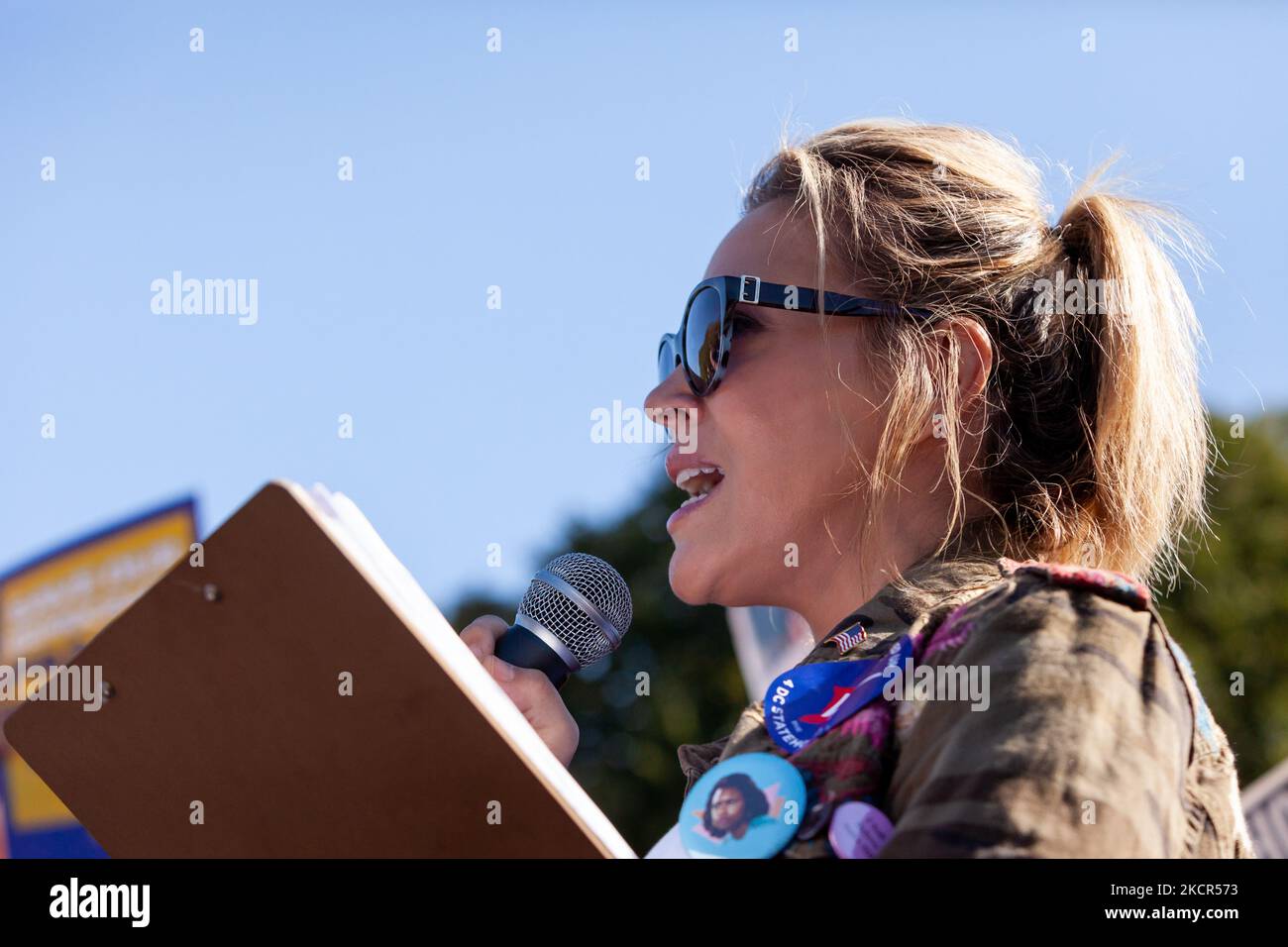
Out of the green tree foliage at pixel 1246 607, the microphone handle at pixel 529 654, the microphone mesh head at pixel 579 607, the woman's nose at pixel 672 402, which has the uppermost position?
the woman's nose at pixel 672 402

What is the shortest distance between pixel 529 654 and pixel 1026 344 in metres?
1.13

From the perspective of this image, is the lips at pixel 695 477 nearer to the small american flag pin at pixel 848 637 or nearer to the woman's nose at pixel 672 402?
the woman's nose at pixel 672 402

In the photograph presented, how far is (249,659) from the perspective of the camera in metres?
1.55

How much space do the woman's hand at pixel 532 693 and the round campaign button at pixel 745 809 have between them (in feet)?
2.78

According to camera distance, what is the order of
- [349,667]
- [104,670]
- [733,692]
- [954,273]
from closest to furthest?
1. [349,667]
2. [104,670]
3. [954,273]
4. [733,692]

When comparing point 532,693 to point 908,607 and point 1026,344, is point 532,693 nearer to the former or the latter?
point 908,607

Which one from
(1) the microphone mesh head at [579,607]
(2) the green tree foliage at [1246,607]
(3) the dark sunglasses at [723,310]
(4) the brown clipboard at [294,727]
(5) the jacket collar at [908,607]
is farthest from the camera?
(2) the green tree foliage at [1246,607]

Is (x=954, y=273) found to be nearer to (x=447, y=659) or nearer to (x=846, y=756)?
(x=846, y=756)

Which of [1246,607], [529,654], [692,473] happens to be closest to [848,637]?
[692,473]

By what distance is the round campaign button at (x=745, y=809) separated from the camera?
1616mm

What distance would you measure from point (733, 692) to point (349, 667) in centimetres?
1203

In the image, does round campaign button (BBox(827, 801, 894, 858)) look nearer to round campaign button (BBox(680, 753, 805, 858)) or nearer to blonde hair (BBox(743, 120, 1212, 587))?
round campaign button (BBox(680, 753, 805, 858))

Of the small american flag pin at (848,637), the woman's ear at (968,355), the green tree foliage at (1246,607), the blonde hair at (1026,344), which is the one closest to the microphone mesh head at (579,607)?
the blonde hair at (1026,344)

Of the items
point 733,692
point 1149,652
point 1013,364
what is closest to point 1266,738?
point 733,692
